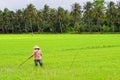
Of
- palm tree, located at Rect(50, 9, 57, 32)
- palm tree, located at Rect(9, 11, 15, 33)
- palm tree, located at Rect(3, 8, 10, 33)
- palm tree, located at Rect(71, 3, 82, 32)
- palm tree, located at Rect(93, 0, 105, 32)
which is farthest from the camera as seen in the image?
palm tree, located at Rect(3, 8, 10, 33)

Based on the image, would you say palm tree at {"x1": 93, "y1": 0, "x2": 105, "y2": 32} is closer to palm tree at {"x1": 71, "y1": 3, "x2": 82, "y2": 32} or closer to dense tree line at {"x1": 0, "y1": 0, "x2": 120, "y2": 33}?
dense tree line at {"x1": 0, "y1": 0, "x2": 120, "y2": 33}

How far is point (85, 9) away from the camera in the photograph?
15100 cm

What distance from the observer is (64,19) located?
15338 centimetres

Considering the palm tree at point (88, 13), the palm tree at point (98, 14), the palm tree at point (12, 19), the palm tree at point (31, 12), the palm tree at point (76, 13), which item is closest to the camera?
the palm tree at point (98, 14)

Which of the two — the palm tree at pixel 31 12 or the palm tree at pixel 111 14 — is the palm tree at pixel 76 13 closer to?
the palm tree at pixel 111 14

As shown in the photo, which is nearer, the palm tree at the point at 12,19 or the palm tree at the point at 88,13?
the palm tree at the point at 88,13

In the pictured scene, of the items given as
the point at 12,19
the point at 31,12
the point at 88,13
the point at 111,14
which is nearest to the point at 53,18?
the point at 31,12

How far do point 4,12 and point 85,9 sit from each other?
42209 mm

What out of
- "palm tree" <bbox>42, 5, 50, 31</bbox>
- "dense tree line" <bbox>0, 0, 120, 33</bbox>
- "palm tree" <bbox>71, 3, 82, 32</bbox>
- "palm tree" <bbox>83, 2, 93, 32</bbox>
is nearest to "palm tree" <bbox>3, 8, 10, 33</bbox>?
"dense tree line" <bbox>0, 0, 120, 33</bbox>

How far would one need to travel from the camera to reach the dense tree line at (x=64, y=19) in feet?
455

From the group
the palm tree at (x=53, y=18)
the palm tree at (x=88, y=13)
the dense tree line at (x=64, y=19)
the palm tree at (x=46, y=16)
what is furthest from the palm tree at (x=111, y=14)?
the palm tree at (x=46, y=16)

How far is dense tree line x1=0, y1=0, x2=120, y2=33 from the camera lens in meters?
139

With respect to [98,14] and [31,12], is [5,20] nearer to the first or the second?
[31,12]

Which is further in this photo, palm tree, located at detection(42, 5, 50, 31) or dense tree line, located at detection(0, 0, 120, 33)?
palm tree, located at detection(42, 5, 50, 31)
